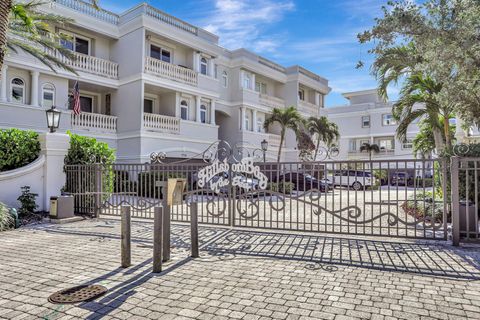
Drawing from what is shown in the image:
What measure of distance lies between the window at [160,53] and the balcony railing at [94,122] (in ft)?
15.6

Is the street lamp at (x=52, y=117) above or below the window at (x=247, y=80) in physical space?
below

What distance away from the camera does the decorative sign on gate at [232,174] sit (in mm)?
8781

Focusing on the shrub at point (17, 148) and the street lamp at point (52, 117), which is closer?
the shrub at point (17, 148)

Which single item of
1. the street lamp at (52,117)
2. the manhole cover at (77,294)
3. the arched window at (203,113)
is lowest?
the manhole cover at (77,294)

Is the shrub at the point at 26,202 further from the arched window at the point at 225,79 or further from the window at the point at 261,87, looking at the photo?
the window at the point at 261,87

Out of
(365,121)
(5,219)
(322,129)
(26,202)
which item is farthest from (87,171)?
(365,121)

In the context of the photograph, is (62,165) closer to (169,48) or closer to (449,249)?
(449,249)

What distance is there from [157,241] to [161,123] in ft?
52.2

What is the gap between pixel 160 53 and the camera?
22203 millimetres

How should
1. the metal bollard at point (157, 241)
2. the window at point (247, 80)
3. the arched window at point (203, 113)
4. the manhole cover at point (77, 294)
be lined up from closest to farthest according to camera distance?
the manhole cover at point (77, 294) → the metal bollard at point (157, 241) → the arched window at point (203, 113) → the window at point (247, 80)

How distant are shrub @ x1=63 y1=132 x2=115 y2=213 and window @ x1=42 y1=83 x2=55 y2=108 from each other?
26.2 ft

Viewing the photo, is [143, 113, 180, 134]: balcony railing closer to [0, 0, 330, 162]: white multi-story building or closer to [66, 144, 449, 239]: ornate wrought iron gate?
[0, 0, 330, 162]: white multi-story building

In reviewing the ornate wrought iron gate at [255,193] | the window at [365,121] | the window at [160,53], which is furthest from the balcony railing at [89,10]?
the window at [365,121]

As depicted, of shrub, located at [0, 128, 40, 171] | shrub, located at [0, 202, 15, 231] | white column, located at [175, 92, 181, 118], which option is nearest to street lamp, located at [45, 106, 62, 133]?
shrub, located at [0, 128, 40, 171]
